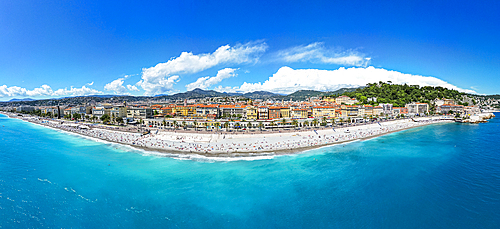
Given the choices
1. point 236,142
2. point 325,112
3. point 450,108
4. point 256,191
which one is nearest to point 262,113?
point 325,112

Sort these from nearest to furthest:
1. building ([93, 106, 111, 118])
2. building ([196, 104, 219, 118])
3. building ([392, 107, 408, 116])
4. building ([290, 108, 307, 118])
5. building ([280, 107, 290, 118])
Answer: building ([290, 108, 307, 118])
building ([280, 107, 290, 118])
building ([196, 104, 219, 118])
building ([93, 106, 111, 118])
building ([392, 107, 408, 116])

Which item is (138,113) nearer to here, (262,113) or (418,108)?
(262,113)

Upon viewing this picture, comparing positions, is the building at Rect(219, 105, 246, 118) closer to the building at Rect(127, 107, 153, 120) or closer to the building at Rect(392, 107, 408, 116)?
the building at Rect(127, 107, 153, 120)

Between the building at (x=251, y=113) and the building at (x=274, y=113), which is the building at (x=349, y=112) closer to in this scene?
the building at (x=274, y=113)

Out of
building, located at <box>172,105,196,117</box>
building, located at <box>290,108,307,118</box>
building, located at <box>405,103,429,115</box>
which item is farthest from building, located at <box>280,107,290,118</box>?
building, located at <box>405,103,429,115</box>

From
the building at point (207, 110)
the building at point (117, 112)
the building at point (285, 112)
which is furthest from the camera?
the building at point (207, 110)

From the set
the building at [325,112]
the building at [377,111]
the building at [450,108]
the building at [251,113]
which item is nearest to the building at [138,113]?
the building at [251,113]
